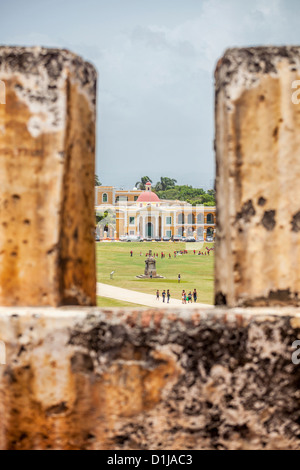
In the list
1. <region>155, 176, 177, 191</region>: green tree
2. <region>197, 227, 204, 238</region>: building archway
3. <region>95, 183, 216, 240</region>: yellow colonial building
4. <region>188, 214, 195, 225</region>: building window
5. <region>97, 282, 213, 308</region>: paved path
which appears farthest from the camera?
<region>155, 176, 177, 191</region>: green tree

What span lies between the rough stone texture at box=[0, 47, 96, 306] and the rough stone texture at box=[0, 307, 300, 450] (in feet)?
0.49

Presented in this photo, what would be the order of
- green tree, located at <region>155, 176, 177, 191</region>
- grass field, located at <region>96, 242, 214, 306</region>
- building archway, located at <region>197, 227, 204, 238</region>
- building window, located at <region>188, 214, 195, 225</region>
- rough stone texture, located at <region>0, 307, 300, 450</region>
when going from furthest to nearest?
green tree, located at <region>155, 176, 177, 191</region> → building window, located at <region>188, 214, 195, 225</region> → building archway, located at <region>197, 227, 204, 238</region> → grass field, located at <region>96, 242, 214, 306</region> → rough stone texture, located at <region>0, 307, 300, 450</region>

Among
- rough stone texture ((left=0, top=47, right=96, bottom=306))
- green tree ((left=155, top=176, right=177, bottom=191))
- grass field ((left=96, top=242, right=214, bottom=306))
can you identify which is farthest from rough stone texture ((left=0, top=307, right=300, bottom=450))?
green tree ((left=155, top=176, right=177, bottom=191))

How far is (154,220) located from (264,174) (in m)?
64.4

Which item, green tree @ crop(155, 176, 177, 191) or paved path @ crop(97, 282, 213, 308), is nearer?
paved path @ crop(97, 282, 213, 308)

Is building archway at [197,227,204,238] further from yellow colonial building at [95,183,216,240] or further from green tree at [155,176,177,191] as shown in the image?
green tree at [155,176,177,191]

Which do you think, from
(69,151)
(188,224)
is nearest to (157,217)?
(188,224)

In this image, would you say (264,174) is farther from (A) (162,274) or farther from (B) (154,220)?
(B) (154,220)

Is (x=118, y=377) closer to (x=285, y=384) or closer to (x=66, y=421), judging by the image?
(x=66, y=421)

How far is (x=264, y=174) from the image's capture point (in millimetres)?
1607

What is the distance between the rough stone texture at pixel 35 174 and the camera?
1583 mm

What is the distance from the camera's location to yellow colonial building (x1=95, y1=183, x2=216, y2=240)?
208ft

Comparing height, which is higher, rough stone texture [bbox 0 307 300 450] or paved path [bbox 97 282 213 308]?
rough stone texture [bbox 0 307 300 450]

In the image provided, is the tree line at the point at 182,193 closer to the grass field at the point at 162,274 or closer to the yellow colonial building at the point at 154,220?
the yellow colonial building at the point at 154,220
